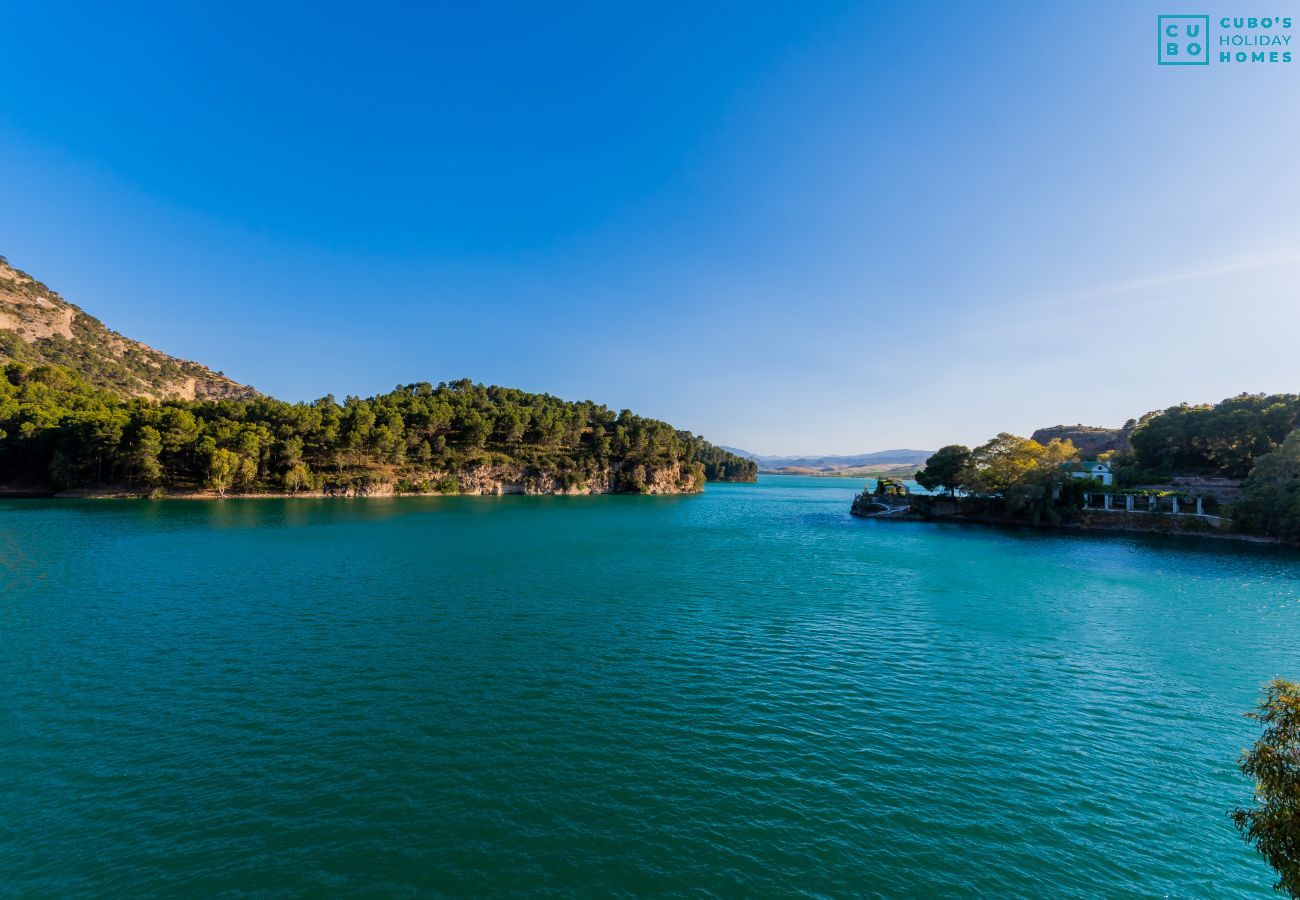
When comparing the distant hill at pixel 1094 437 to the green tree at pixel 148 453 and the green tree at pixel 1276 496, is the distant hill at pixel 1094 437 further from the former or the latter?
the green tree at pixel 148 453

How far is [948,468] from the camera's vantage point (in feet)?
315

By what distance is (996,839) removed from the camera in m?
12.2

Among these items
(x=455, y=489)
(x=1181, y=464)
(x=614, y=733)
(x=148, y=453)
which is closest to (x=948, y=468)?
(x=1181, y=464)

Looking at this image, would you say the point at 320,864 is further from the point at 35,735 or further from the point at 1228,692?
the point at 1228,692

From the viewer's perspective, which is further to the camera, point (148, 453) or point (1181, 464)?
point (1181, 464)

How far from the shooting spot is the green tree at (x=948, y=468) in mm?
92887

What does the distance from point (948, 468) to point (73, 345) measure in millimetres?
248225

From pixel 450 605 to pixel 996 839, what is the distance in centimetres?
2787

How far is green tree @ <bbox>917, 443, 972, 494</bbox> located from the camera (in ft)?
305

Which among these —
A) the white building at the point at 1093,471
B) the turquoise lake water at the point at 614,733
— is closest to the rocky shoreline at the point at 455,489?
the turquoise lake water at the point at 614,733

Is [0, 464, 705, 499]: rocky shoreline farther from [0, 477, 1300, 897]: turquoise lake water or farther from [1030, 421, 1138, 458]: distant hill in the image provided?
[1030, 421, 1138, 458]: distant hill

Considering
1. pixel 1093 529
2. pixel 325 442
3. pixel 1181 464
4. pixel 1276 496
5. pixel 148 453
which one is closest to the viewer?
pixel 1276 496

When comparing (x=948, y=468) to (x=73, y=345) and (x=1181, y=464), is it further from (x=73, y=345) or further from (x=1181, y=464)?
(x=73, y=345)

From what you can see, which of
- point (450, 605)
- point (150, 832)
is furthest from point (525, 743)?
point (450, 605)
